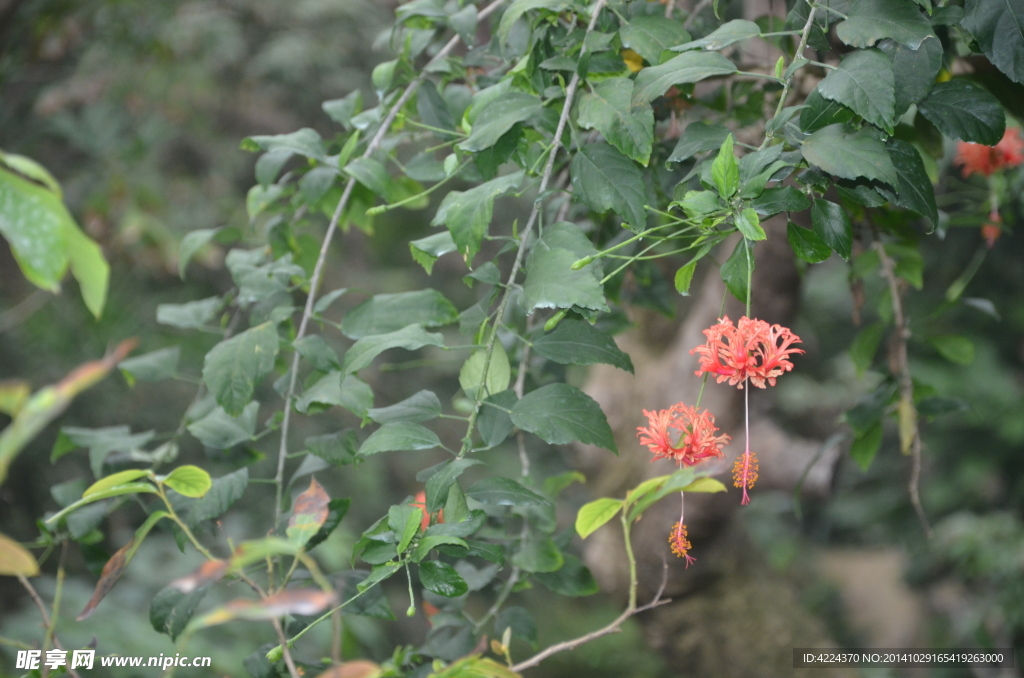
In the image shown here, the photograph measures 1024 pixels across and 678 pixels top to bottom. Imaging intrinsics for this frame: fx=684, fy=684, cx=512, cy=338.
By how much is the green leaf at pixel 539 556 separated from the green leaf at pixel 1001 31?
530mm

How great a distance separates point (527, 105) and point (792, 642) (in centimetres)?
120

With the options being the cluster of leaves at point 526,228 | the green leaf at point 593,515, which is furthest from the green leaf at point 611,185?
the green leaf at point 593,515

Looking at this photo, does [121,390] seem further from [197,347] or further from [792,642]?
[792,642]

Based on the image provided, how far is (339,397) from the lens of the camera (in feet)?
1.90

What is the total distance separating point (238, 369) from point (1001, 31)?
627 mm

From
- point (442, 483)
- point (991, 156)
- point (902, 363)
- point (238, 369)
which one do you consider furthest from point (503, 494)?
point (991, 156)

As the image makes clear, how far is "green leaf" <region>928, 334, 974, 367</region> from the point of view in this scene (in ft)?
2.82

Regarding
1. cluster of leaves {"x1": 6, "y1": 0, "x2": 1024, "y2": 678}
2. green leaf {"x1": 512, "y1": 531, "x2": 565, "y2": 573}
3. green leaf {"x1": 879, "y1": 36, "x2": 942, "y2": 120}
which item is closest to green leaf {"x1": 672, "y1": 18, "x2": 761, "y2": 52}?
cluster of leaves {"x1": 6, "y1": 0, "x2": 1024, "y2": 678}

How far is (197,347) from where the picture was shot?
1.83 meters

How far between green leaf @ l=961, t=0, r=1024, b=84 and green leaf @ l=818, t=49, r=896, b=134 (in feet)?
0.28

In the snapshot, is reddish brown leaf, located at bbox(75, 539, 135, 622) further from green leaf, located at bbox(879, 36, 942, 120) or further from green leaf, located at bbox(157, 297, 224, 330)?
green leaf, located at bbox(879, 36, 942, 120)

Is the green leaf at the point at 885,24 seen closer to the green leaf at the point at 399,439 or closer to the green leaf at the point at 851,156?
the green leaf at the point at 851,156

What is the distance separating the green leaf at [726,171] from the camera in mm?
420

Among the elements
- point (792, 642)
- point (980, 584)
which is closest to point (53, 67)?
point (792, 642)
